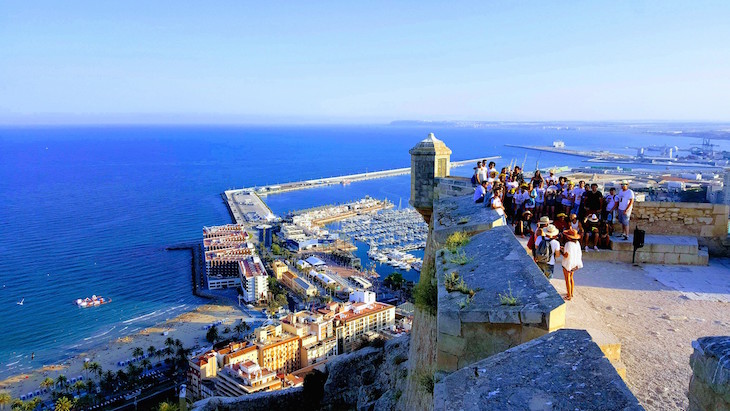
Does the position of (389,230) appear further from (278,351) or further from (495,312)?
(495,312)

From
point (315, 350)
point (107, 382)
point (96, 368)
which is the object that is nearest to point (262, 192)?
point (315, 350)

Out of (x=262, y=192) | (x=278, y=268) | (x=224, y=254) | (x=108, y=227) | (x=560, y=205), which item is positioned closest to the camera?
(x=560, y=205)

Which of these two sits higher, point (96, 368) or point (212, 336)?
point (96, 368)

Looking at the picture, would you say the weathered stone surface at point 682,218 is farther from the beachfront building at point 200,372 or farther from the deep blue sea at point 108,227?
the deep blue sea at point 108,227

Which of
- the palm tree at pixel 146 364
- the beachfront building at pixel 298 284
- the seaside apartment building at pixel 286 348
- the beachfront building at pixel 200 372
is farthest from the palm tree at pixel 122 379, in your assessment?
the beachfront building at pixel 298 284

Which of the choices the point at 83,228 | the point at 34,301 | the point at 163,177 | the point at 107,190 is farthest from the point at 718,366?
the point at 163,177

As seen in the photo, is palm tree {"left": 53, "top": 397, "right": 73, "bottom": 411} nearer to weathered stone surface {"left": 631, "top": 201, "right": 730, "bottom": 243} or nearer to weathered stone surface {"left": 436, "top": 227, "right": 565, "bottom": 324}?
weathered stone surface {"left": 436, "top": 227, "right": 565, "bottom": 324}
